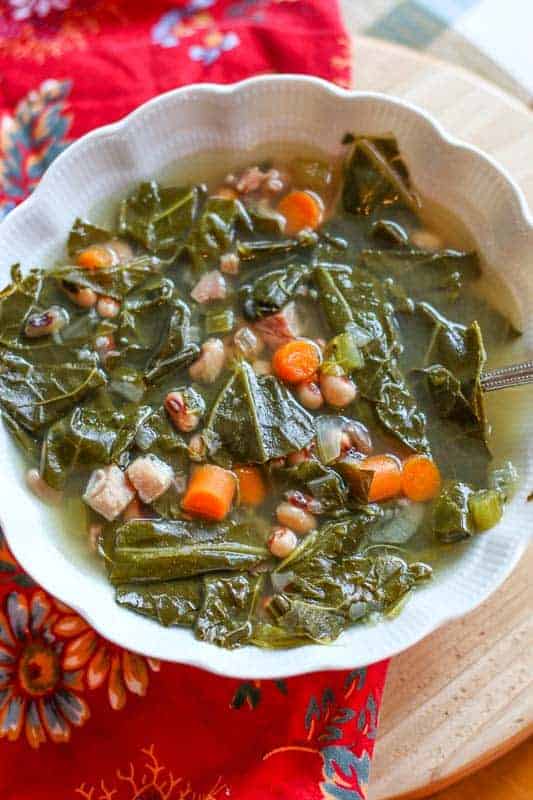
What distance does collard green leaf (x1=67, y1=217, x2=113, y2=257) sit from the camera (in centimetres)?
376

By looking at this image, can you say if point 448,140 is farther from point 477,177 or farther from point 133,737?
point 133,737

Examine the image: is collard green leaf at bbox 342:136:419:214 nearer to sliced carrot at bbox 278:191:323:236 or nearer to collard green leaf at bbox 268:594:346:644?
sliced carrot at bbox 278:191:323:236

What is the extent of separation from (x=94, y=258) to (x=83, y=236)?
14 centimetres

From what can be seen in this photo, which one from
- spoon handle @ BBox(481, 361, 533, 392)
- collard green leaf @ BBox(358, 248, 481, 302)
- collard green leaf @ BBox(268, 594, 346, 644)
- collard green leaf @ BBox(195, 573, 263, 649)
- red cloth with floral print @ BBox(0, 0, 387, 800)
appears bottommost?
red cloth with floral print @ BBox(0, 0, 387, 800)

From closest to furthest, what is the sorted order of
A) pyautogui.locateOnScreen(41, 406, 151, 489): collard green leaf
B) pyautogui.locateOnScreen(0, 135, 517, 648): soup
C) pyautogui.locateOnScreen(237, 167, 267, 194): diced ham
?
pyautogui.locateOnScreen(0, 135, 517, 648): soup
pyautogui.locateOnScreen(41, 406, 151, 489): collard green leaf
pyautogui.locateOnScreen(237, 167, 267, 194): diced ham

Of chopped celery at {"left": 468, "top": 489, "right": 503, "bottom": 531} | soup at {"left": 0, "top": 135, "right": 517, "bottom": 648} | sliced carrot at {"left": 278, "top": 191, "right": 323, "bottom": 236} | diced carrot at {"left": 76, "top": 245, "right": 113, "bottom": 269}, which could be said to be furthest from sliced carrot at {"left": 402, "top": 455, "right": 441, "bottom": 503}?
diced carrot at {"left": 76, "top": 245, "right": 113, "bottom": 269}

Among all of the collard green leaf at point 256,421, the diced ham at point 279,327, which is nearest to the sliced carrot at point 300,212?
the diced ham at point 279,327

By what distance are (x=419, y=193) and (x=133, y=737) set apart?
2715mm

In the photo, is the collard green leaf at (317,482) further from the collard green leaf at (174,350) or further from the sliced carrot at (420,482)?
the collard green leaf at (174,350)

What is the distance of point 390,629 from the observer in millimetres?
3160

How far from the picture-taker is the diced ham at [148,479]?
11.2 ft

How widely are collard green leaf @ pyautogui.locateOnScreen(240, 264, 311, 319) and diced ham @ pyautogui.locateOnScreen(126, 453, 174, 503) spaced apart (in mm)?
816

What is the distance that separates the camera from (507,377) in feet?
11.3

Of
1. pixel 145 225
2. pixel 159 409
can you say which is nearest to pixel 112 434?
pixel 159 409
